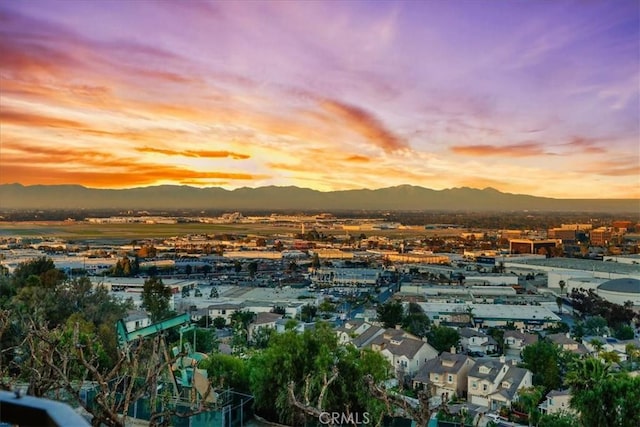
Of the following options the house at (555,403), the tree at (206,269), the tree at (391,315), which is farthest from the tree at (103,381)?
the tree at (206,269)

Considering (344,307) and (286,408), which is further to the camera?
(344,307)

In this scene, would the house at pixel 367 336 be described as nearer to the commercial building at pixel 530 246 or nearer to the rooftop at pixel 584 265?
the rooftop at pixel 584 265

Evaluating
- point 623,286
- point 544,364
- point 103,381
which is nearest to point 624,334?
point 544,364

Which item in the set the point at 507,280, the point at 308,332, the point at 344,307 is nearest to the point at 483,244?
the point at 507,280

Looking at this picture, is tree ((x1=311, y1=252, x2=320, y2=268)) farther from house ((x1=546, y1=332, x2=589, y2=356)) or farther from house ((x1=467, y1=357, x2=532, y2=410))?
house ((x1=467, y1=357, x2=532, y2=410))

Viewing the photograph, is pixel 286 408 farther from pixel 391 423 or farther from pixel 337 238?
pixel 337 238
